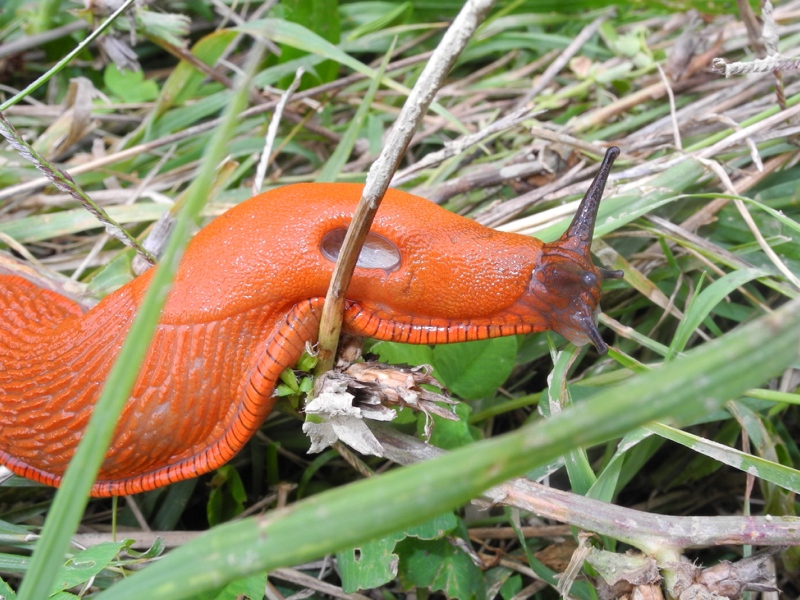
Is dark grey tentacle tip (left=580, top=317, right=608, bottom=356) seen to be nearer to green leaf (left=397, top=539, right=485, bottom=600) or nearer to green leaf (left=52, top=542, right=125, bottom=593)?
green leaf (left=397, top=539, right=485, bottom=600)

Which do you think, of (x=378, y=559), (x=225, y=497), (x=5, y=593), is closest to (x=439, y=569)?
(x=378, y=559)

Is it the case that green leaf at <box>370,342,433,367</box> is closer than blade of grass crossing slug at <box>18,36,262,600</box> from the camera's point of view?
No

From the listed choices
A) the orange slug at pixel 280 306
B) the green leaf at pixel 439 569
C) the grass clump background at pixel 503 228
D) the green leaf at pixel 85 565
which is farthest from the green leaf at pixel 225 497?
the green leaf at pixel 439 569

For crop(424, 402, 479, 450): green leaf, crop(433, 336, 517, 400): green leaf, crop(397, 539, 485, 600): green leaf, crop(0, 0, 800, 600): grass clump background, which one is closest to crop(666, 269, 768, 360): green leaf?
crop(0, 0, 800, 600): grass clump background

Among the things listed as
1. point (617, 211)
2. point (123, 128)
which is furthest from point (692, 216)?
point (123, 128)

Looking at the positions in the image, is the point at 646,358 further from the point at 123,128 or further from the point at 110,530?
the point at 123,128

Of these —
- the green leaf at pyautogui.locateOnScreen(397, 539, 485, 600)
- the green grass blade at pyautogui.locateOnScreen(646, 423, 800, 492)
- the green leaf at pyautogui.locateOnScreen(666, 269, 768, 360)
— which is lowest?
the green leaf at pyautogui.locateOnScreen(397, 539, 485, 600)
